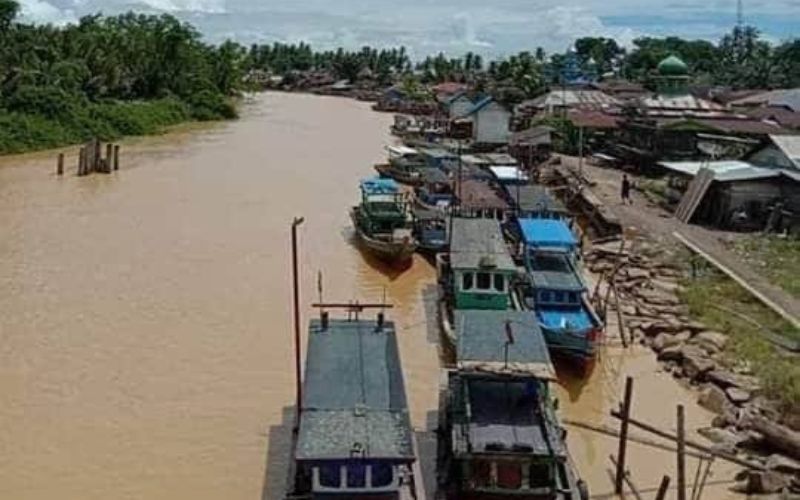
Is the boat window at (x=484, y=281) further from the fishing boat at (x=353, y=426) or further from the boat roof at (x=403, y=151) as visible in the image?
the boat roof at (x=403, y=151)

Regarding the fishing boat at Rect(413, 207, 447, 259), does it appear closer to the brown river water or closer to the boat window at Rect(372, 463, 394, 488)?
the brown river water

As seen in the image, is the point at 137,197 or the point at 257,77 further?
the point at 257,77

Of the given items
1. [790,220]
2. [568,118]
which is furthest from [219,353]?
[568,118]

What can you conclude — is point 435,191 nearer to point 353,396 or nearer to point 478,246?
point 478,246

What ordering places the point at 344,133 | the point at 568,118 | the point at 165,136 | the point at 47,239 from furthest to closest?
the point at 344,133
the point at 165,136
the point at 568,118
the point at 47,239

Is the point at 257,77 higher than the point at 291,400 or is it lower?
higher

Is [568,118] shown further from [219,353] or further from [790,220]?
[219,353]
